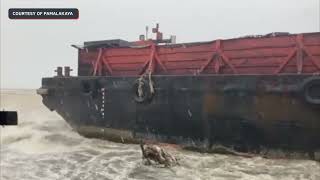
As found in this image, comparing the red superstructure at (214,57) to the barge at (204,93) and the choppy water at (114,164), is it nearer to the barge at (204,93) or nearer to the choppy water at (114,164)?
the barge at (204,93)

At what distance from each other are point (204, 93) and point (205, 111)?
1.34 feet

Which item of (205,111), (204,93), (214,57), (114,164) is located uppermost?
(214,57)

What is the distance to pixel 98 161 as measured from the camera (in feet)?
32.5

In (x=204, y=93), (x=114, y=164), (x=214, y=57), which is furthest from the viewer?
(x=214, y=57)

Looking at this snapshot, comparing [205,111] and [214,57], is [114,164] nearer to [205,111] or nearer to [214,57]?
[205,111]

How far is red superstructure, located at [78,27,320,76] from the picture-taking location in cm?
958

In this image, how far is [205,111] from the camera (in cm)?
1034

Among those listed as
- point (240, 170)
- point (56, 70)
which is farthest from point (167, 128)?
point (56, 70)

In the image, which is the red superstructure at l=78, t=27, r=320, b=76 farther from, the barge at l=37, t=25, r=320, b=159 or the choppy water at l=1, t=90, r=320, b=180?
the choppy water at l=1, t=90, r=320, b=180

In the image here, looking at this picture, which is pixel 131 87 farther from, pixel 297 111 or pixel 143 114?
pixel 297 111

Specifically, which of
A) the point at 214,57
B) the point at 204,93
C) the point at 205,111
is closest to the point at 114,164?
the point at 205,111

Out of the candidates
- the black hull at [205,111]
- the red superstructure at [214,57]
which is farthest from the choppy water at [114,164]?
the red superstructure at [214,57]

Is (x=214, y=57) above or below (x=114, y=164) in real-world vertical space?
above

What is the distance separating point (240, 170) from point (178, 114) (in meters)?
2.67
